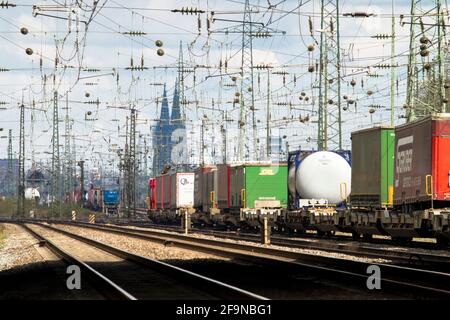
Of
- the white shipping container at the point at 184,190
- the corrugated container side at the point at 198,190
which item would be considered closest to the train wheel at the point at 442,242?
the corrugated container side at the point at 198,190

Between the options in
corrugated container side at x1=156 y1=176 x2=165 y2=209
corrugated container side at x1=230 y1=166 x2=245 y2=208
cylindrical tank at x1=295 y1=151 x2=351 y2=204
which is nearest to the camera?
cylindrical tank at x1=295 y1=151 x2=351 y2=204

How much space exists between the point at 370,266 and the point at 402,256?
481cm

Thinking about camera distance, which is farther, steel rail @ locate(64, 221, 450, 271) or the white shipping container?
the white shipping container

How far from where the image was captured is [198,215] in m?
62.9

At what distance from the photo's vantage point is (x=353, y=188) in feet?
118

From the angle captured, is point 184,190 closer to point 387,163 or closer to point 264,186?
point 264,186

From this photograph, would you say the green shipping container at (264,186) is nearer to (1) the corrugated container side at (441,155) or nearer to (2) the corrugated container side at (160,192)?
(1) the corrugated container side at (441,155)

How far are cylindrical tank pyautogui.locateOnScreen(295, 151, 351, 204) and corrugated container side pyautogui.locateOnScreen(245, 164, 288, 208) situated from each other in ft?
22.0

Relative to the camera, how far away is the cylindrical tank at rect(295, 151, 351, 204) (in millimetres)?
41000

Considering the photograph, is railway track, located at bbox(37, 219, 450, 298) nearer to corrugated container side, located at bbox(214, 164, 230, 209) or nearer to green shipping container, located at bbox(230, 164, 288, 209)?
green shipping container, located at bbox(230, 164, 288, 209)

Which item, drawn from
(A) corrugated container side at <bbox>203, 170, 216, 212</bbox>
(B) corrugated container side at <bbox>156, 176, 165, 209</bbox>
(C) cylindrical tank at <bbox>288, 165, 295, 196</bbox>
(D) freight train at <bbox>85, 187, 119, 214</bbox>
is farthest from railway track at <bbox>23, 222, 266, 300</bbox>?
(D) freight train at <bbox>85, 187, 119, 214</bbox>

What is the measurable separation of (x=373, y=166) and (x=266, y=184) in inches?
622

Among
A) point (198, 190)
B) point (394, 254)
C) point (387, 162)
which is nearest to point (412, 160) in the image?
point (387, 162)
